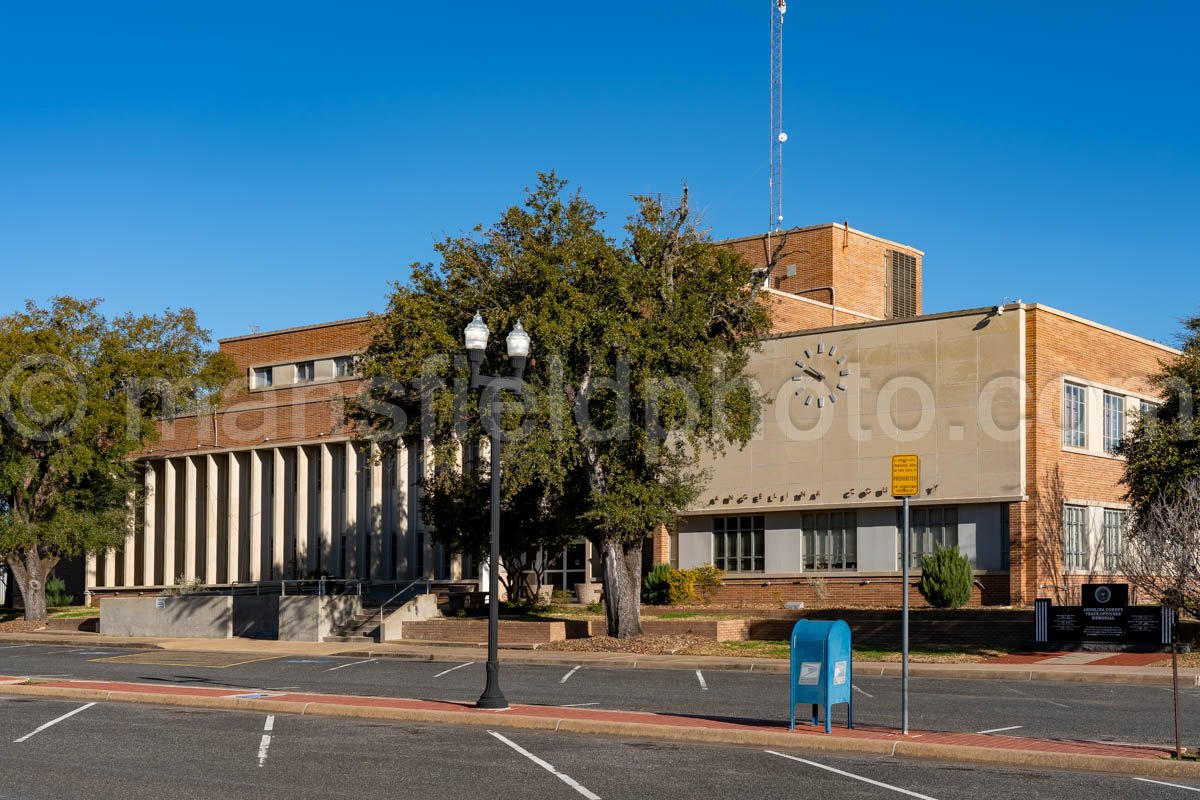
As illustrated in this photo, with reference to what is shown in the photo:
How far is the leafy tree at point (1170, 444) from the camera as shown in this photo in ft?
96.9

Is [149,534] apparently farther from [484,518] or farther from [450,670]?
[450,670]

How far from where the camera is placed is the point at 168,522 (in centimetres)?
5344

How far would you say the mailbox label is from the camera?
49.6 ft

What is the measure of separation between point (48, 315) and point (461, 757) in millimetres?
33277

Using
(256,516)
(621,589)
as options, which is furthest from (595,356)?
(256,516)

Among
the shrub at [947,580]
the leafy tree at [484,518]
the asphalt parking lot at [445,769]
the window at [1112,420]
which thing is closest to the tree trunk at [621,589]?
the leafy tree at [484,518]

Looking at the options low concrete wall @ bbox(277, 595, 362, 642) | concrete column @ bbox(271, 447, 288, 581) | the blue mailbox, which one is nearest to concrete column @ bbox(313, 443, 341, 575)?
concrete column @ bbox(271, 447, 288, 581)

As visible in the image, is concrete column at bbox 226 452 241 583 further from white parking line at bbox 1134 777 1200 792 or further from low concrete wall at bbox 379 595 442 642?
white parking line at bbox 1134 777 1200 792

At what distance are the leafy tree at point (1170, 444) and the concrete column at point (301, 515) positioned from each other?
1121 inches

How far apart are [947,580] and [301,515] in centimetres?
2372

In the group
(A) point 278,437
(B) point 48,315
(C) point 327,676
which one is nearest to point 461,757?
(C) point 327,676

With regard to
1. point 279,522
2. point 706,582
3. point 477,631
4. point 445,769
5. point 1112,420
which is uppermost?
point 1112,420

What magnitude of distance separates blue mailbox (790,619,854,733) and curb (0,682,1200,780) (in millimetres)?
460

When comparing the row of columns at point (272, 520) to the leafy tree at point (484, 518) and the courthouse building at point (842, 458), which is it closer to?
the courthouse building at point (842, 458)
